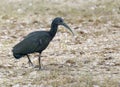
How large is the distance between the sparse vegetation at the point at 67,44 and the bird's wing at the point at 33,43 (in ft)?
1.50

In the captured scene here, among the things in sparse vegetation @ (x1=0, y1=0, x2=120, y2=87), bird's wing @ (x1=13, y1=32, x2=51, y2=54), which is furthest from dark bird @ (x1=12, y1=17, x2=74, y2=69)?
sparse vegetation @ (x1=0, y1=0, x2=120, y2=87)

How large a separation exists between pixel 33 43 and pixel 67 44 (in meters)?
3.85

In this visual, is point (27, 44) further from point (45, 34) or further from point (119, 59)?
point (119, 59)

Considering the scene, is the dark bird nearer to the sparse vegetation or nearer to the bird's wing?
the bird's wing

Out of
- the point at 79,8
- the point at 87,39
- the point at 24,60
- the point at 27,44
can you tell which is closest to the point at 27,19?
the point at 79,8

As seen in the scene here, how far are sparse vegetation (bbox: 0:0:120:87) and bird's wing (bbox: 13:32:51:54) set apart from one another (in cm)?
46

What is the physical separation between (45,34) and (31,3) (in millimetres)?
10426

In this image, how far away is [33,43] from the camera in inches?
459

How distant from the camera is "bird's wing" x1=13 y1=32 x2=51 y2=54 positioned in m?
11.5

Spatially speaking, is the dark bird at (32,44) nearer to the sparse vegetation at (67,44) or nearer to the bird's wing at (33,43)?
the bird's wing at (33,43)

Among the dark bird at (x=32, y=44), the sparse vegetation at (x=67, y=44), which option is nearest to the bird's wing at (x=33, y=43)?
the dark bird at (x=32, y=44)

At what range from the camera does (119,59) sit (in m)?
13.0

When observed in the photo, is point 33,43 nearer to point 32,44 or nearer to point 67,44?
point 32,44

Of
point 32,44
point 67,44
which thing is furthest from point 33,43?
point 67,44
